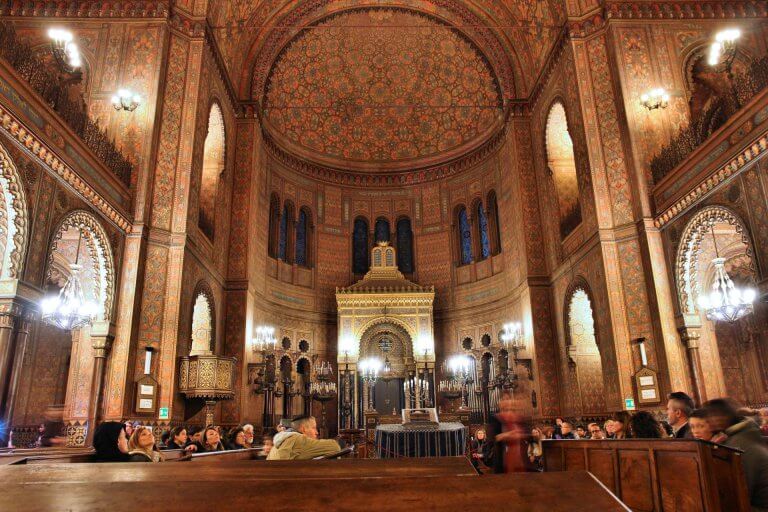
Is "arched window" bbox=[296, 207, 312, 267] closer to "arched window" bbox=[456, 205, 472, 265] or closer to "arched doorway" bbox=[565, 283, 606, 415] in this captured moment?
"arched window" bbox=[456, 205, 472, 265]

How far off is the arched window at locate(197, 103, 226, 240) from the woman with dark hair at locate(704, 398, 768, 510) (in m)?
12.4

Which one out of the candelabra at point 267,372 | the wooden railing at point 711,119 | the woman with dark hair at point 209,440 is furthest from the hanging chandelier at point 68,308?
the wooden railing at point 711,119

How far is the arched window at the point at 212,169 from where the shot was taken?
568 inches

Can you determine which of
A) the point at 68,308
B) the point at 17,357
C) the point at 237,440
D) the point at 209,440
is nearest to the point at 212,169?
the point at 68,308

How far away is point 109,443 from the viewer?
14.8 ft

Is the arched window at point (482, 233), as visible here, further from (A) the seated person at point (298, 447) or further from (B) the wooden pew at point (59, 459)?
(B) the wooden pew at point (59, 459)

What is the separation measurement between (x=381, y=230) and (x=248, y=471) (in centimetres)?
1906

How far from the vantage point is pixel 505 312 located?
18219 mm

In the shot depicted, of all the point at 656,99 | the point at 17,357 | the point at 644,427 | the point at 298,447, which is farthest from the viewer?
the point at 656,99

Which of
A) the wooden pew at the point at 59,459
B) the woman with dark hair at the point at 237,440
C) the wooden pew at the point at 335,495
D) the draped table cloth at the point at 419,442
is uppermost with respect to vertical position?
the wooden pew at the point at 335,495

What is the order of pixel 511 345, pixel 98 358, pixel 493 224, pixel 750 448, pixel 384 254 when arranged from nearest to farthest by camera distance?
pixel 750 448 → pixel 98 358 → pixel 511 345 → pixel 493 224 → pixel 384 254

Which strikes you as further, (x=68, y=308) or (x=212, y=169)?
(x=212, y=169)

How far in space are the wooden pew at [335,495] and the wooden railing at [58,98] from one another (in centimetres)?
813

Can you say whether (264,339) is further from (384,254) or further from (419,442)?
(419,442)
